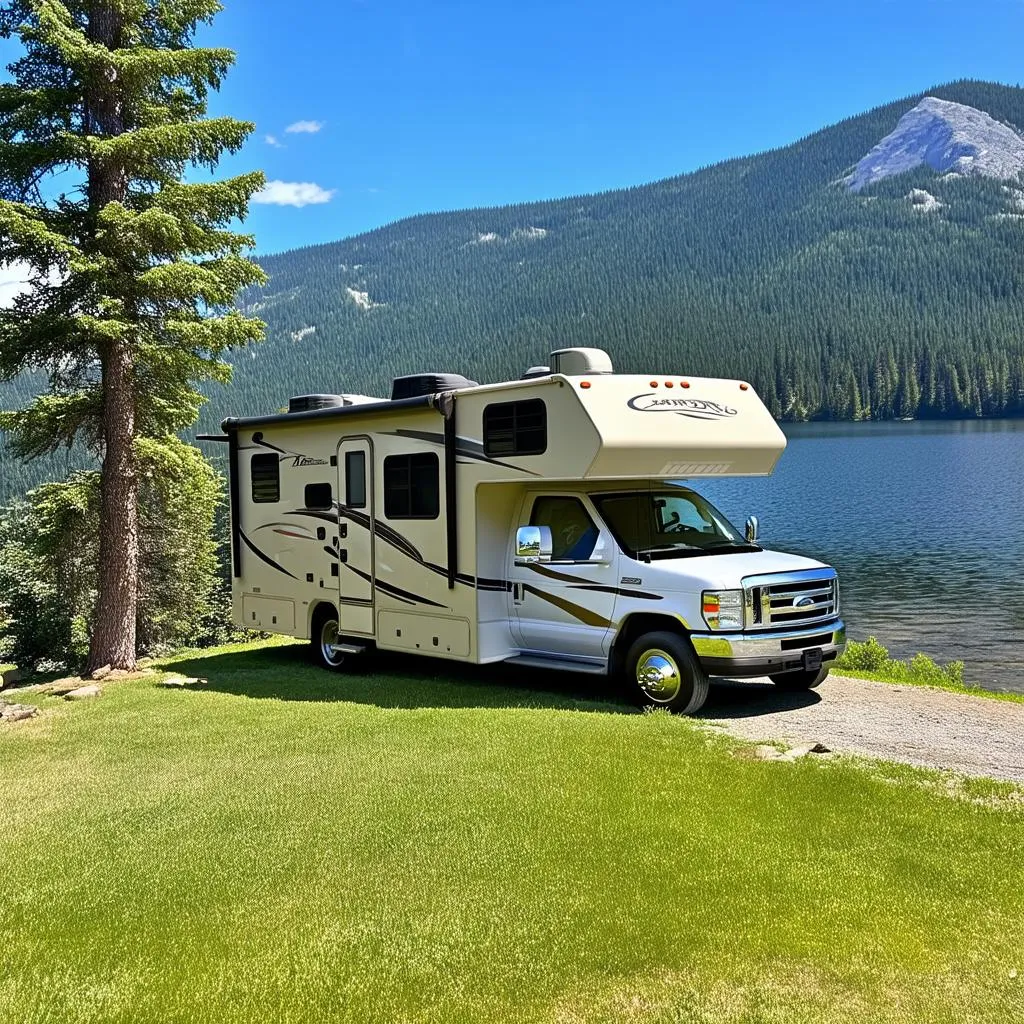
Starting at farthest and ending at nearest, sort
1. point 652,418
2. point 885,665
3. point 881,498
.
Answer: point 881,498, point 885,665, point 652,418

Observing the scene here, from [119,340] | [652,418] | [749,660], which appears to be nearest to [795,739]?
[749,660]

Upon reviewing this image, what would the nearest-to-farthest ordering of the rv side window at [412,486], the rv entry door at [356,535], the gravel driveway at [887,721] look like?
the gravel driveway at [887,721]
the rv side window at [412,486]
the rv entry door at [356,535]

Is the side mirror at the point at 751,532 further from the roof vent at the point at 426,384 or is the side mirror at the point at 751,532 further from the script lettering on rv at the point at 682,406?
the roof vent at the point at 426,384

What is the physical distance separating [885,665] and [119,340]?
43.7 ft

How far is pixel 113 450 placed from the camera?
15.5m

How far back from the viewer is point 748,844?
6.13 metres

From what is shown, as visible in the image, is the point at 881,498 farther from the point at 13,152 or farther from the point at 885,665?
the point at 13,152

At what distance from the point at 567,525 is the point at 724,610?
205cm

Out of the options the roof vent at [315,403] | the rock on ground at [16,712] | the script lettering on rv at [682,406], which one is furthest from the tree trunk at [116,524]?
the script lettering on rv at [682,406]

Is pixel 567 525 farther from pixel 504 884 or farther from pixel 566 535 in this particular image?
pixel 504 884

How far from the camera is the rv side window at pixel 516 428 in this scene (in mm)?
10617

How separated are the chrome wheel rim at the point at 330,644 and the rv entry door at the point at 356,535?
527 mm

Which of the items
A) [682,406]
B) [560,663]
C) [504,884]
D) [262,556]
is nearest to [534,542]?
[560,663]

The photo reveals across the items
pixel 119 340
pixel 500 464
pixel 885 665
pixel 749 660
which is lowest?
pixel 885 665
